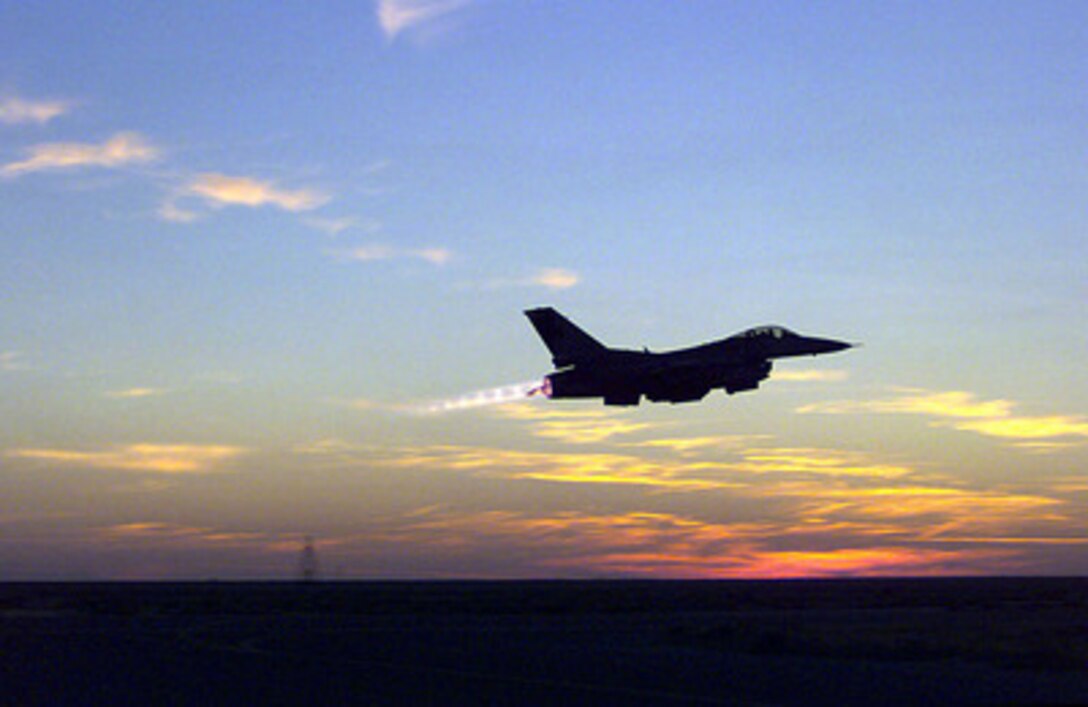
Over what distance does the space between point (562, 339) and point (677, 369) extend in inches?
234

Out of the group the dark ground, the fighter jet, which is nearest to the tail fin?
the fighter jet

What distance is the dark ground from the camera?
89.4ft

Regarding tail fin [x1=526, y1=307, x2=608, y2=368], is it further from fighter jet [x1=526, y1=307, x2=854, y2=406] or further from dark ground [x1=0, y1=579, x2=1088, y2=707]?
dark ground [x1=0, y1=579, x2=1088, y2=707]

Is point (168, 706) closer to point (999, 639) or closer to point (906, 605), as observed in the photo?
point (999, 639)

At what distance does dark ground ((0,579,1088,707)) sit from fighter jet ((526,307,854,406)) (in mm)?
8889

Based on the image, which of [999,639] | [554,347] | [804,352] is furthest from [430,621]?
[999,639]

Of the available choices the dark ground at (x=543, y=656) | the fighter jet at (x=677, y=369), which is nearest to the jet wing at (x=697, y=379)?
the fighter jet at (x=677, y=369)

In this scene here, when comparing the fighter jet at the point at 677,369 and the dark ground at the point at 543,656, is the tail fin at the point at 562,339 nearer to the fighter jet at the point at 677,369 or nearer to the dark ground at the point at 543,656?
the fighter jet at the point at 677,369

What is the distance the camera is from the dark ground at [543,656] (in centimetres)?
2723

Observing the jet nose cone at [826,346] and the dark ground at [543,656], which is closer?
the dark ground at [543,656]

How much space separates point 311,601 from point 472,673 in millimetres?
45929

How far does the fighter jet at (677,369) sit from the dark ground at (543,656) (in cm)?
889

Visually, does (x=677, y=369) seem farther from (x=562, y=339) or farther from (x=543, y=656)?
(x=543, y=656)

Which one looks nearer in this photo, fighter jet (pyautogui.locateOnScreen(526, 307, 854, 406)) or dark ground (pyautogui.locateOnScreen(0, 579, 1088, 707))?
dark ground (pyautogui.locateOnScreen(0, 579, 1088, 707))
